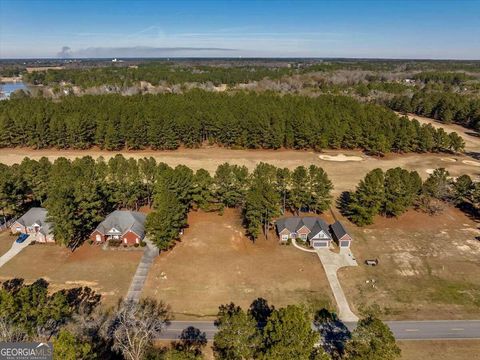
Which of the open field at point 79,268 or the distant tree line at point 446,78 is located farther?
the distant tree line at point 446,78


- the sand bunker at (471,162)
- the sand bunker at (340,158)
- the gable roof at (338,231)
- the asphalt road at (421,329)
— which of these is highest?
the gable roof at (338,231)

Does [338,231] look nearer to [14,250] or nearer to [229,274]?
[229,274]

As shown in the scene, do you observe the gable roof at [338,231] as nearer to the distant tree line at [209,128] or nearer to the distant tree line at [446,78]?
the distant tree line at [209,128]

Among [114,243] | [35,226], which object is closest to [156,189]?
[114,243]

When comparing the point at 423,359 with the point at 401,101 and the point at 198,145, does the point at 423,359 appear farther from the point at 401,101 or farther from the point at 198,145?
the point at 401,101

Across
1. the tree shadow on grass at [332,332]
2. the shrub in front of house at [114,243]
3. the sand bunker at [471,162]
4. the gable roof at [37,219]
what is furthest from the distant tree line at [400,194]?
the gable roof at [37,219]

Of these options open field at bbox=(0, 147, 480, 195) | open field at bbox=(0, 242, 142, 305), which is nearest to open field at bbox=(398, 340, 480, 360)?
open field at bbox=(0, 242, 142, 305)

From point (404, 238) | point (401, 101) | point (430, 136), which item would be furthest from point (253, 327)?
point (401, 101)
